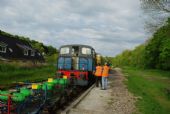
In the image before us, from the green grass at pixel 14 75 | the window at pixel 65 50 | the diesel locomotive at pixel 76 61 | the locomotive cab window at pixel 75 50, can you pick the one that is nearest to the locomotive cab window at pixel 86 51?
the diesel locomotive at pixel 76 61

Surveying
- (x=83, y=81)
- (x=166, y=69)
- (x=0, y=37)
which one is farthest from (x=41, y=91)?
(x=166, y=69)

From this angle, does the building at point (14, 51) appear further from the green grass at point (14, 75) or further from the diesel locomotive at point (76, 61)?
the diesel locomotive at point (76, 61)

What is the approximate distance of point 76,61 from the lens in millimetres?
21156

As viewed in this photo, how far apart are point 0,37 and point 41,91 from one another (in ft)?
131

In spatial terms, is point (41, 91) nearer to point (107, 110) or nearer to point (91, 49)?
point (107, 110)

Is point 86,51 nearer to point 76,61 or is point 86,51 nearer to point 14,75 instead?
point 76,61

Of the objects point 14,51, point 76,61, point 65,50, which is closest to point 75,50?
point 65,50

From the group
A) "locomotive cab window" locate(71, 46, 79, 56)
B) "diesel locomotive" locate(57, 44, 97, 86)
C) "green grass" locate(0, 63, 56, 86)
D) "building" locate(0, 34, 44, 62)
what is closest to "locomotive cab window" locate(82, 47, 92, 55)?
"diesel locomotive" locate(57, 44, 97, 86)

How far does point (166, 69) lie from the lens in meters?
65.2

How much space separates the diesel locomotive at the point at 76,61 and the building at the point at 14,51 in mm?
24987

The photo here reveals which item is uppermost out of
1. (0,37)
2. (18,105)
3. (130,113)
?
(0,37)

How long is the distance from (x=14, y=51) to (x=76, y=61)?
102 feet

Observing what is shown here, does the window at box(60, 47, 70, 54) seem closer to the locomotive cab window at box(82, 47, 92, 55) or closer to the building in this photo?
the locomotive cab window at box(82, 47, 92, 55)

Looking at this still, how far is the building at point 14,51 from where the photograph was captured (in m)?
46.0
